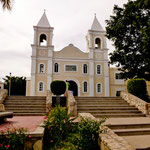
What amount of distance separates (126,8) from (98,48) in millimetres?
12522

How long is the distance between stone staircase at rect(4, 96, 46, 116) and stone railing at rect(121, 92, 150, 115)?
6.80 meters

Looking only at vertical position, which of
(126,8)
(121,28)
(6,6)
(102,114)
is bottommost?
(102,114)

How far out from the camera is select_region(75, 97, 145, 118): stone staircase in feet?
30.7

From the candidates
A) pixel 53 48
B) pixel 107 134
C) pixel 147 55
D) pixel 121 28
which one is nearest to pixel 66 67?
pixel 53 48

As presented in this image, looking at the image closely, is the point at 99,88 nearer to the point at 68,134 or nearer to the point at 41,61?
the point at 41,61

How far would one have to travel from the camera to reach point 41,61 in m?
23.6

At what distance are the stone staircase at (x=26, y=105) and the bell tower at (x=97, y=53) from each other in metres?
12.7

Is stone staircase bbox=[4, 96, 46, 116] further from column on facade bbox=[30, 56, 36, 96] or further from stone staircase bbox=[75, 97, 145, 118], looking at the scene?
column on facade bbox=[30, 56, 36, 96]

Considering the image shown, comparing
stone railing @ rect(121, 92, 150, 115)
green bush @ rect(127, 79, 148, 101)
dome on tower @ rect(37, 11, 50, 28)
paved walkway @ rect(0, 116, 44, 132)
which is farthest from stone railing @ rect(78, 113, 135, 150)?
dome on tower @ rect(37, 11, 50, 28)

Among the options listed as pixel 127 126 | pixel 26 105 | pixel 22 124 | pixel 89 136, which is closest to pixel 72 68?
pixel 26 105

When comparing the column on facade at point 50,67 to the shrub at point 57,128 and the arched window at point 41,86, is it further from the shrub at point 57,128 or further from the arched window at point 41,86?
the shrub at point 57,128

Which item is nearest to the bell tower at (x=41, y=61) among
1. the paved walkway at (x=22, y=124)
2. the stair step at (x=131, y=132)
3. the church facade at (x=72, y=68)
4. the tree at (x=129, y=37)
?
the church facade at (x=72, y=68)

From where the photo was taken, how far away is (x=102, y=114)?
369 inches

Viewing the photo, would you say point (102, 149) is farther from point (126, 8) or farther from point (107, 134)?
point (126, 8)
